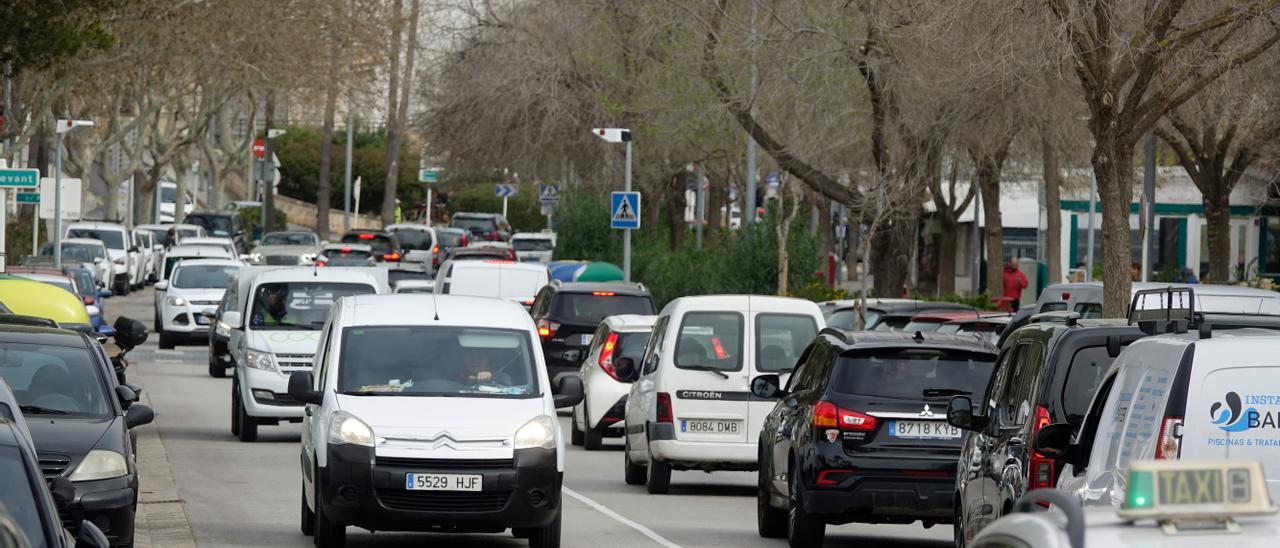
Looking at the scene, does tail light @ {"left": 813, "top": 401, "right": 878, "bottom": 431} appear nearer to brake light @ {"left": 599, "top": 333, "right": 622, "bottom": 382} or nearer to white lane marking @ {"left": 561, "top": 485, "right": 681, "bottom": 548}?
white lane marking @ {"left": 561, "top": 485, "right": 681, "bottom": 548}

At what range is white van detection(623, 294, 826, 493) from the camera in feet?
54.3

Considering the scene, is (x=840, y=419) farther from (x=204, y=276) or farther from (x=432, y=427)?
(x=204, y=276)

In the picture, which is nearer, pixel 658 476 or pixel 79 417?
pixel 79 417

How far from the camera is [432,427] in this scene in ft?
39.7

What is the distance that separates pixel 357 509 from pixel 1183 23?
1203 centimetres

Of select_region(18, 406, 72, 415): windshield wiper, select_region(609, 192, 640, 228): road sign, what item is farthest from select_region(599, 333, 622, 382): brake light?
select_region(609, 192, 640, 228): road sign

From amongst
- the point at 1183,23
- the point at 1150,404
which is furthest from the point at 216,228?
the point at 1150,404

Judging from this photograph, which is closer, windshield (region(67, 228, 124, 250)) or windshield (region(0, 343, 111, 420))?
windshield (region(0, 343, 111, 420))

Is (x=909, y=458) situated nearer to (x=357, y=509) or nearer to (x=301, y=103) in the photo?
(x=357, y=509)

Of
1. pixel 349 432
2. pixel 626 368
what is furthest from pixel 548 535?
pixel 626 368

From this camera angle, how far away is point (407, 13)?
6047 centimetres

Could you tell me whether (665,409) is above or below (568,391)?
below

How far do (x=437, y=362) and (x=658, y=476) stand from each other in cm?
Answer: 431

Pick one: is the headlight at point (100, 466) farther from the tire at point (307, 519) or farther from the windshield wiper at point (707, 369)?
Result: the windshield wiper at point (707, 369)
